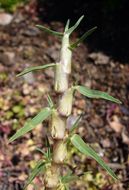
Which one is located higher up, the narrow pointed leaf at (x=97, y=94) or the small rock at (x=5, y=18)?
the small rock at (x=5, y=18)

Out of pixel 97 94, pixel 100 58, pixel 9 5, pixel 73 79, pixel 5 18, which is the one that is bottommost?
pixel 97 94

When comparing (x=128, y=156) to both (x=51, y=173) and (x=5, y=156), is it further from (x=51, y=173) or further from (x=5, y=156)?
(x=51, y=173)

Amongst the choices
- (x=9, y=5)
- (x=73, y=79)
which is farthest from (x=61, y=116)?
(x=9, y=5)

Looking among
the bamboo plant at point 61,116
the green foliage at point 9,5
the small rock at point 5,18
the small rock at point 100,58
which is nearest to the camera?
the bamboo plant at point 61,116

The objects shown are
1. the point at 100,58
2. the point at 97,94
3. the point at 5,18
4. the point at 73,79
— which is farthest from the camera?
the point at 5,18

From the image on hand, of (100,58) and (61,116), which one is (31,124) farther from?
(100,58)

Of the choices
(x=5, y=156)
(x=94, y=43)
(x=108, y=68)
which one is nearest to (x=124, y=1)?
(x=94, y=43)

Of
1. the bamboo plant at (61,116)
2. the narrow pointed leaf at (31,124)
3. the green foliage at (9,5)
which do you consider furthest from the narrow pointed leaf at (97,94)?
the green foliage at (9,5)

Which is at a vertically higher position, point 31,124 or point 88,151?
point 31,124

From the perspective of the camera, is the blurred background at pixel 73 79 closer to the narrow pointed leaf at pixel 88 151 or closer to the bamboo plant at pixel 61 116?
the bamboo plant at pixel 61 116
